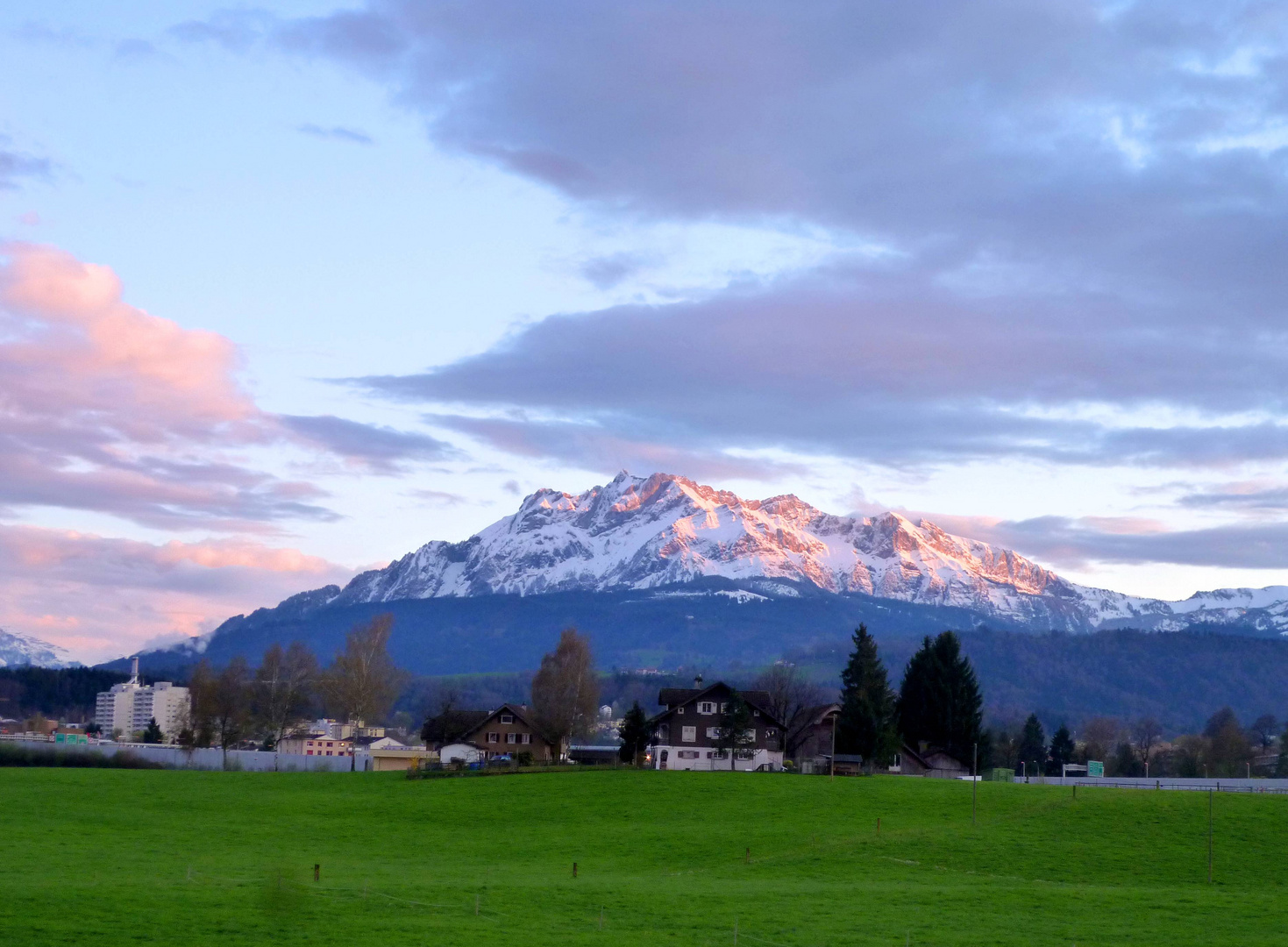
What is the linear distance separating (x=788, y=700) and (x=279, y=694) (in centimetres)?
5628

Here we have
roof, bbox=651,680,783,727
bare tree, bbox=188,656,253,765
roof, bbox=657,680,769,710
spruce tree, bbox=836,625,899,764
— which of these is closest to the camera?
spruce tree, bbox=836,625,899,764

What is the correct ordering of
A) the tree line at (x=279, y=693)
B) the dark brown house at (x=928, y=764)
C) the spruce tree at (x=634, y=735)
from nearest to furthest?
the spruce tree at (x=634, y=735) → the dark brown house at (x=928, y=764) → the tree line at (x=279, y=693)

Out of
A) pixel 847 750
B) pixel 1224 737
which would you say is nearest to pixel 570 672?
pixel 847 750

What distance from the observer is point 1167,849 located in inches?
2490

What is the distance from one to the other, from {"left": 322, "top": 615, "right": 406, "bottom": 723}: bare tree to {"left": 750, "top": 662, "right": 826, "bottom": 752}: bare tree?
1586 inches

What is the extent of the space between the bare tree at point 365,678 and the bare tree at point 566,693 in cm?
2655

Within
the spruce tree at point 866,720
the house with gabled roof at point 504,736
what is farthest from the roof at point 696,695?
the house with gabled roof at point 504,736

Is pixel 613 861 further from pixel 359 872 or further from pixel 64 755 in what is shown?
pixel 64 755

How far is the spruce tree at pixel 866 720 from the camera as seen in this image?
104562mm

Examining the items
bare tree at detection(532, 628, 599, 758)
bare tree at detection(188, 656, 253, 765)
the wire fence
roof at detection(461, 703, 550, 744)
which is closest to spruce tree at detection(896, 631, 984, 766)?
the wire fence

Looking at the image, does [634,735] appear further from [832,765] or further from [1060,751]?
[1060,751]

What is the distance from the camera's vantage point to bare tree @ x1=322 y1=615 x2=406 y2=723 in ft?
471

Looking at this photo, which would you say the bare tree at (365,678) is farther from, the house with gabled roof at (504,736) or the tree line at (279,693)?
the house with gabled roof at (504,736)

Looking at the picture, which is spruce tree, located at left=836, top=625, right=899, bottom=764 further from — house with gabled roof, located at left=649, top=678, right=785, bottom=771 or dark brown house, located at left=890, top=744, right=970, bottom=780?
house with gabled roof, located at left=649, top=678, right=785, bottom=771
